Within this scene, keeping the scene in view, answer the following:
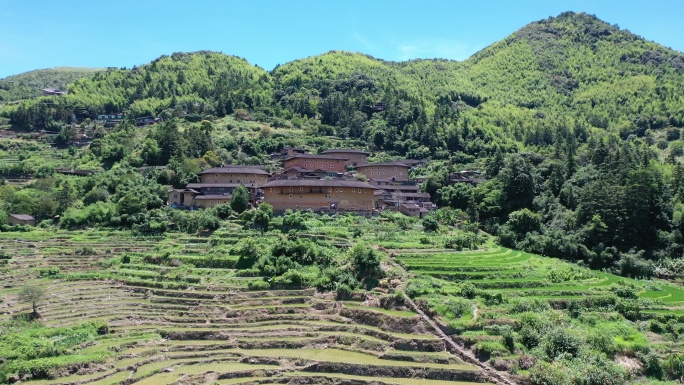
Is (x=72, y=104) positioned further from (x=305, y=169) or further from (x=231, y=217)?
(x=231, y=217)

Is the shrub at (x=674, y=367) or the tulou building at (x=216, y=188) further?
the tulou building at (x=216, y=188)

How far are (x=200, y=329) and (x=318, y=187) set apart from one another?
22.1 metres

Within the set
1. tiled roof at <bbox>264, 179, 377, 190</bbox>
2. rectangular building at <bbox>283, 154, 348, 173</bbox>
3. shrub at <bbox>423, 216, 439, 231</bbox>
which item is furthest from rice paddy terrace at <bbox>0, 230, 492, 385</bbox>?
rectangular building at <bbox>283, 154, 348, 173</bbox>

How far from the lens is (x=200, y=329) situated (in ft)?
92.7

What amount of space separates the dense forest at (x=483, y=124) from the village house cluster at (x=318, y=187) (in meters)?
2.82

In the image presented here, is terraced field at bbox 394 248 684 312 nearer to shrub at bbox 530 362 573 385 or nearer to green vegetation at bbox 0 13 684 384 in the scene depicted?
green vegetation at bbox 0 13 684 384

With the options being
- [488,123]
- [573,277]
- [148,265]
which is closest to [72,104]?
[148,265]

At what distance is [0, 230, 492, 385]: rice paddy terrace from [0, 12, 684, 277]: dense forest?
1058 cm

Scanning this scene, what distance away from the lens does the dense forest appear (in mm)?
43250

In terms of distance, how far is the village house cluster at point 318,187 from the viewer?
159 ft

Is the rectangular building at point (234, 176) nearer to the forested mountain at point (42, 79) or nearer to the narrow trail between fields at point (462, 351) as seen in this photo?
the narrow trail between fields at point (462, 351)

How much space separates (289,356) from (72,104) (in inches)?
3203

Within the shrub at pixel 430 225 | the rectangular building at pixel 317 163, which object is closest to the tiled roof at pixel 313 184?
the shrub at pixel 430 225

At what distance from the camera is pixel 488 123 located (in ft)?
315
